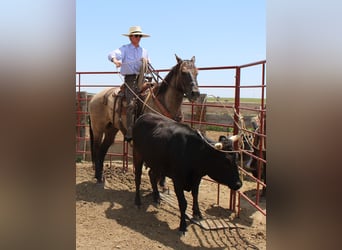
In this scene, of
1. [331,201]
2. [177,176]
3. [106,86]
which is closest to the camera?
[331,201]

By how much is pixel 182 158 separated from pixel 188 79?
4.71ft

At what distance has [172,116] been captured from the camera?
5.60 meters

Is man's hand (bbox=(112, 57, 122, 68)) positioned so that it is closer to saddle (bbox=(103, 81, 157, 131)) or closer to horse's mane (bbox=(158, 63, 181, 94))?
saddle (bbox=(103, 81, 157, 131))

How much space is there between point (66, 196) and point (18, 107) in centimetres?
24

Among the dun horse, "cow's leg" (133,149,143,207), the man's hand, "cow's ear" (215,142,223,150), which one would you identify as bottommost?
"cow's leg" (133,149,143,207)

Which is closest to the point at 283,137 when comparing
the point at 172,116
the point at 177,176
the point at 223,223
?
the point at 177,176

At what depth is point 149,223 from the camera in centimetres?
459

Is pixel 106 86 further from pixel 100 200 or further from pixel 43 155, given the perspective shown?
pixel 43 155

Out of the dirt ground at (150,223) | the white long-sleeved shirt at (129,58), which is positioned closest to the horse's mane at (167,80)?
the white long-sleeved shirt at (129,58)

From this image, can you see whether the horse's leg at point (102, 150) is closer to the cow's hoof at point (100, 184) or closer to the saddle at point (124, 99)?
the cow's hoof at point (100, 184)

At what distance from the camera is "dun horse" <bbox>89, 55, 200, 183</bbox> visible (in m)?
5.23

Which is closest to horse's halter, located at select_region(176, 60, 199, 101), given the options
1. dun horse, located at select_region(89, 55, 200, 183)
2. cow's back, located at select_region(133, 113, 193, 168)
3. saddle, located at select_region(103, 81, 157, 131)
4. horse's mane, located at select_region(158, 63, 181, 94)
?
dun horse, located at select_region(89, 55, 200, 183)

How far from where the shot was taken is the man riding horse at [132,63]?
5.91m

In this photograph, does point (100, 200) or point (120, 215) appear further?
point (100, 200)
